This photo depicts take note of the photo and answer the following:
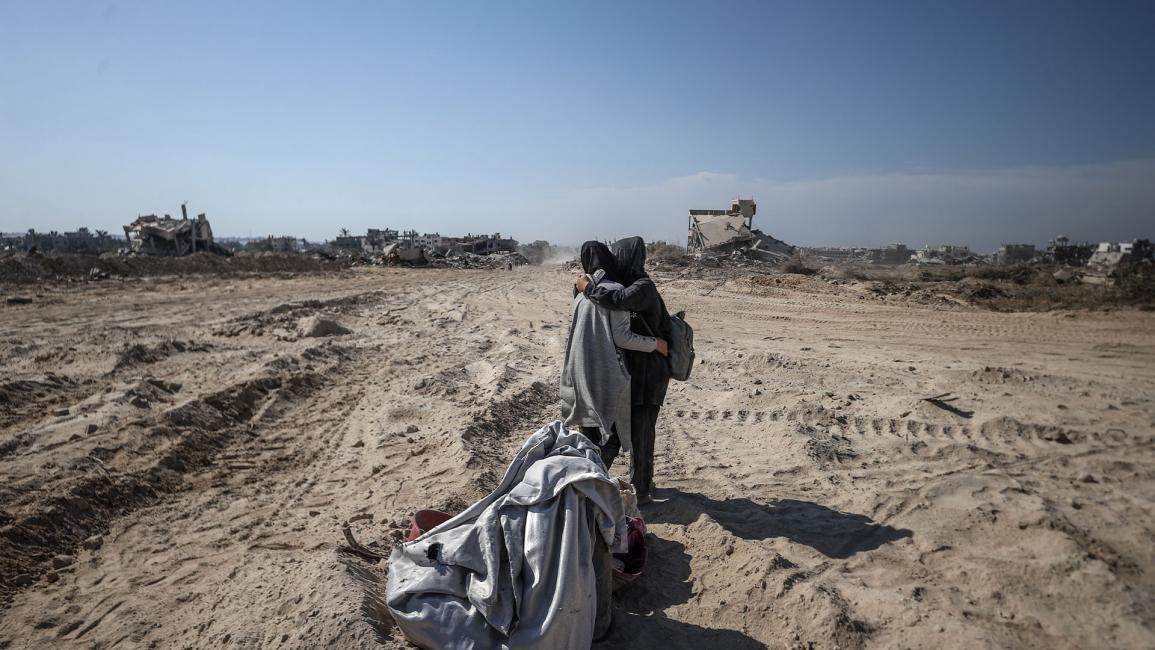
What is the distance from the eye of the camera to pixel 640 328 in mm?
3545

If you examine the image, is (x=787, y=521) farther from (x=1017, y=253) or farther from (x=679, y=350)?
(x=1017, y=253)

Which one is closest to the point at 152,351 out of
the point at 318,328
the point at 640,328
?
the point at 318,328

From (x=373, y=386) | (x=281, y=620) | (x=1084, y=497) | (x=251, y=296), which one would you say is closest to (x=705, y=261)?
(x=251, y=296)

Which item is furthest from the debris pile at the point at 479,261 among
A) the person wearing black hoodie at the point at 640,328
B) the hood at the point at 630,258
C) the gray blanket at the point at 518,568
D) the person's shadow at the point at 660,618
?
the gray blanket at the point at 518,568

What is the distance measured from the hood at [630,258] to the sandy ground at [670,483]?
166 cm

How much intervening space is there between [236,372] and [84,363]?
194cm

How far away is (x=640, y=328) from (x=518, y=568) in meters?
1.78

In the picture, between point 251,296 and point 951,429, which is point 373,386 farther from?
point 251,296

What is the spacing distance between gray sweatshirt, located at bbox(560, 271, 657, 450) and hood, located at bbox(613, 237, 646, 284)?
0.13m

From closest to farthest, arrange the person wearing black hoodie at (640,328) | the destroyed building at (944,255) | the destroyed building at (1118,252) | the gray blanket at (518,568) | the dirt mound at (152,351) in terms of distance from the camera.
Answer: the gray blanket at (518,568) → the person wearing black hoodie at (640,328) → the dirt mound at (152,351) → the destroyed building at (1118,252) → the destroyed building at (944,255)

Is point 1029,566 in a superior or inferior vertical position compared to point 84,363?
inferior

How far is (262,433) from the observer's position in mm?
5219

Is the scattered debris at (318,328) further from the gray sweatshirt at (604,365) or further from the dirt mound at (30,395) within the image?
the gray sweatshirt at (604,365)

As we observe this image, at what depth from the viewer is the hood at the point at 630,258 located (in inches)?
135
